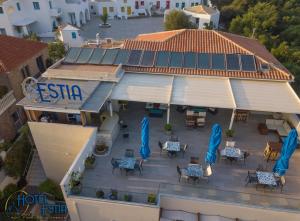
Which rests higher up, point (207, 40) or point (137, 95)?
point (207, 40)

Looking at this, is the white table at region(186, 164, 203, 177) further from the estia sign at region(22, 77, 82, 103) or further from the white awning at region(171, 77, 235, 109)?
the estia sign at region(22, 77, 82, 103)

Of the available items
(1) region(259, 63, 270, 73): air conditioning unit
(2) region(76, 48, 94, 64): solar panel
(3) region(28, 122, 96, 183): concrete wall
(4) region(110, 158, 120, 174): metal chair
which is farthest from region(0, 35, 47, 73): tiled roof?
(1) region(259, 63, 270, 73): air conditioning unit

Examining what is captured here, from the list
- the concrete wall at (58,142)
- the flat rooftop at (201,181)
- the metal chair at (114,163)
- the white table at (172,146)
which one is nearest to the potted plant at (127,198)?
the flat rooftop at (201,181)

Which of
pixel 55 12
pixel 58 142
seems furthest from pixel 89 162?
pixel 55 12

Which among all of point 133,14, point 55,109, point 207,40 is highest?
point 207,40

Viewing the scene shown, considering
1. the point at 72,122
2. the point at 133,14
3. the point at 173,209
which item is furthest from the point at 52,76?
Answer: the point at 133,14

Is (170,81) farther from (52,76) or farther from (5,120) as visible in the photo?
(5,120)

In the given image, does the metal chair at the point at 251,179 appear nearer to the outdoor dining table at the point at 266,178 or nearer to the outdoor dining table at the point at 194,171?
the outdoor dining table at the point at 266,178
